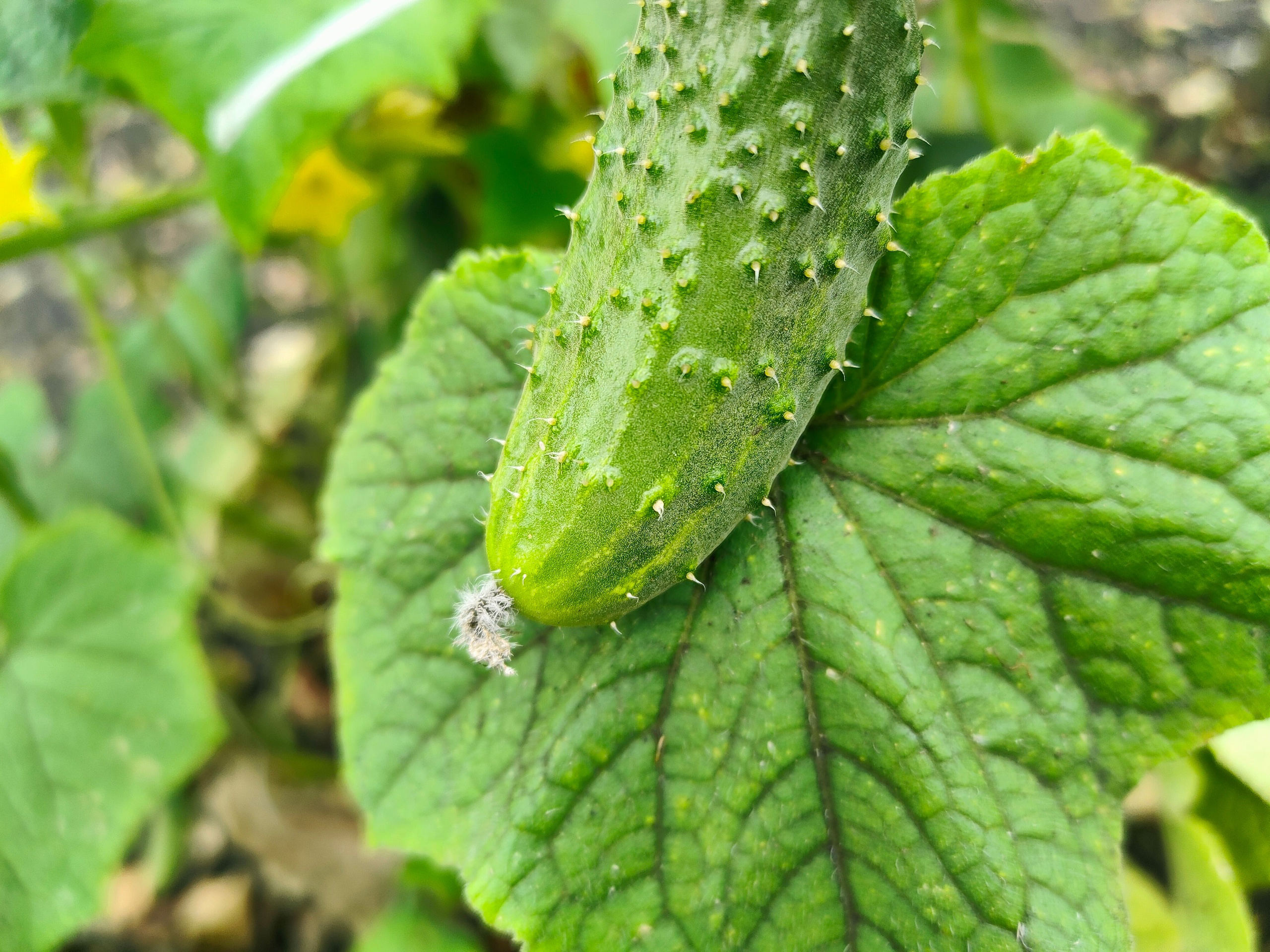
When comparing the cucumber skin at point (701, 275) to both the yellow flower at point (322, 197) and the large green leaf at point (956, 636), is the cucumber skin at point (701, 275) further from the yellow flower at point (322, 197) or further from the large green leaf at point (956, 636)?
the yellow flower at point (322, 197)

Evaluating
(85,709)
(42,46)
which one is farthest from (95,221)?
(85,709)

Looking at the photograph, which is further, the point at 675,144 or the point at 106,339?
the point at 106,339

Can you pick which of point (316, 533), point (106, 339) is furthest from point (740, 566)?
point (316, 533)

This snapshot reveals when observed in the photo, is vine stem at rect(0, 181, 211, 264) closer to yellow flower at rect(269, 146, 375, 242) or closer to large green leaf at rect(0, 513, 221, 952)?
yellow flower at rect(269, 146, 375, 242)

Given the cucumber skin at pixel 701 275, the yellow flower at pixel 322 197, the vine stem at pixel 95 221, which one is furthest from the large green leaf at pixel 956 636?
the yellow flower at pixel 322 197

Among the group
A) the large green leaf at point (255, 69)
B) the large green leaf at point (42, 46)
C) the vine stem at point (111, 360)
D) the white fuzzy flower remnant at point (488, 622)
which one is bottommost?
the vine stem at point (111, 360)

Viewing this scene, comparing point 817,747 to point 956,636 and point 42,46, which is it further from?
point 42,46

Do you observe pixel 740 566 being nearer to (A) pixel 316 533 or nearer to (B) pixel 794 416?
(B) pixel 794 416
